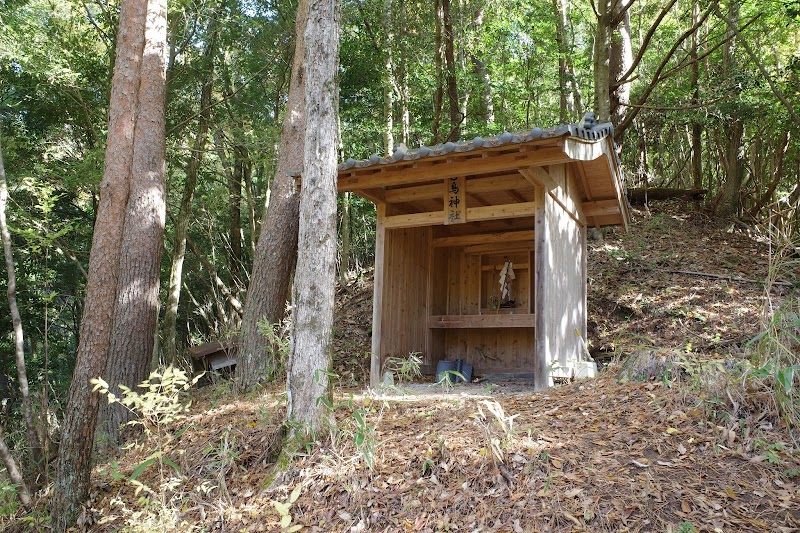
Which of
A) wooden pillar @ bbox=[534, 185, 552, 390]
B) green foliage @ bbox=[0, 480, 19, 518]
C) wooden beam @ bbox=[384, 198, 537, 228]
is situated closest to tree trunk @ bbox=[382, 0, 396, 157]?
wooden beam @ bbox=[384, 198, 537, 228]

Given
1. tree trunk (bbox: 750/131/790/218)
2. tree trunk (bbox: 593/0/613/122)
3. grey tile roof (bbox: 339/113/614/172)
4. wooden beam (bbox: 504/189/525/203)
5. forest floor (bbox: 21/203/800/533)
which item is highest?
tree trunk (bbox: 593/0/613/122)

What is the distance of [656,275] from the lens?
11320 mm

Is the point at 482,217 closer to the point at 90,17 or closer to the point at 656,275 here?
the point at 656,275

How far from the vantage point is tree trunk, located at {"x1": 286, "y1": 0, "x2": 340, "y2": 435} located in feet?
16.2

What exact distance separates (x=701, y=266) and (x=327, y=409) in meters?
9.08

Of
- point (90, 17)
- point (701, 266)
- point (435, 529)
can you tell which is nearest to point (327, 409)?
point (435, 529)

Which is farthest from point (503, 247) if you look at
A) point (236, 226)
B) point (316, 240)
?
point (236, 226)

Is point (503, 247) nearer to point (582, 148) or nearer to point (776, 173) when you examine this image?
point (582, 148)

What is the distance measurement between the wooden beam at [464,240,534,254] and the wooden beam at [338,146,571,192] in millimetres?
2989

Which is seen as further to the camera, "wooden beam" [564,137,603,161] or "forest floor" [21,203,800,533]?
"wooden beam" [564,137,603,161]

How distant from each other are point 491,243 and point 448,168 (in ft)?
10.1

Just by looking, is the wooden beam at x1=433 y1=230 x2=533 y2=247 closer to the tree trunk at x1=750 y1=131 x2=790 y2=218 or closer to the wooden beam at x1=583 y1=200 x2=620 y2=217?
the wooden beam at x1=583 y1=200 x2=620 y2=217

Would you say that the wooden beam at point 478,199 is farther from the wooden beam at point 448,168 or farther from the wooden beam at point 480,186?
the wooden beam at point 448,168

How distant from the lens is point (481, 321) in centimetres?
897
